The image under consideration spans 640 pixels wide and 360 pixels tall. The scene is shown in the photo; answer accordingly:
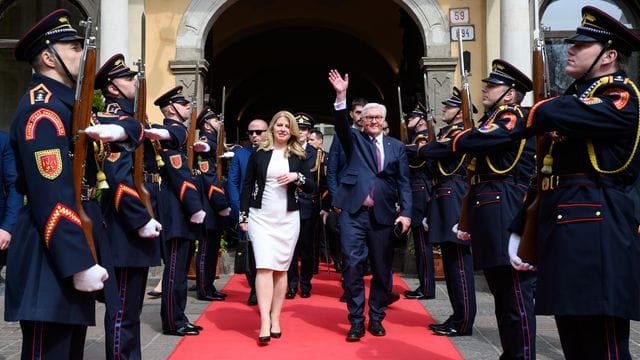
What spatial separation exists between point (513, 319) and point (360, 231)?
70.0 inches

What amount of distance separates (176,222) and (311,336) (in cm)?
142

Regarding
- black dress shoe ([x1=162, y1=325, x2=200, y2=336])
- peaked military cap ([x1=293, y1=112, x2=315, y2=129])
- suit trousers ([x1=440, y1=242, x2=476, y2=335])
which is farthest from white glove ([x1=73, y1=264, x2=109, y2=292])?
peaked military cap ([x1=293, y1=112, x2=315, y2=129])

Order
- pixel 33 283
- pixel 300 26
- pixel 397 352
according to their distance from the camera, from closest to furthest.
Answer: pixel 33 283 → pixel 397 352 → pixel 300 26

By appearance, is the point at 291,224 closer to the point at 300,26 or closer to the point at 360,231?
the point at 360,231

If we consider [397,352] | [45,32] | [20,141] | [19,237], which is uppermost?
[45,32]

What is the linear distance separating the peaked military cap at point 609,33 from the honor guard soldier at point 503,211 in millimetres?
761

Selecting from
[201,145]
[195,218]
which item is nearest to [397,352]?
[195,218]

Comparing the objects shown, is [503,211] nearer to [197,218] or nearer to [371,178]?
[371,178]

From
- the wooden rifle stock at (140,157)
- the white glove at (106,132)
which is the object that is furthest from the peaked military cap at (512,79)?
the white glove at (106,132)

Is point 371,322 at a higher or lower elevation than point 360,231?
lower

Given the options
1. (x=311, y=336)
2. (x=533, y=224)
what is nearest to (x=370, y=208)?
(x=311, y=336)

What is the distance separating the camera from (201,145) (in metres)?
6.35

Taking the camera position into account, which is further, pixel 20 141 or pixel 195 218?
pixel 195 218

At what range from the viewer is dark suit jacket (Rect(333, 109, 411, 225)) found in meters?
5.64
